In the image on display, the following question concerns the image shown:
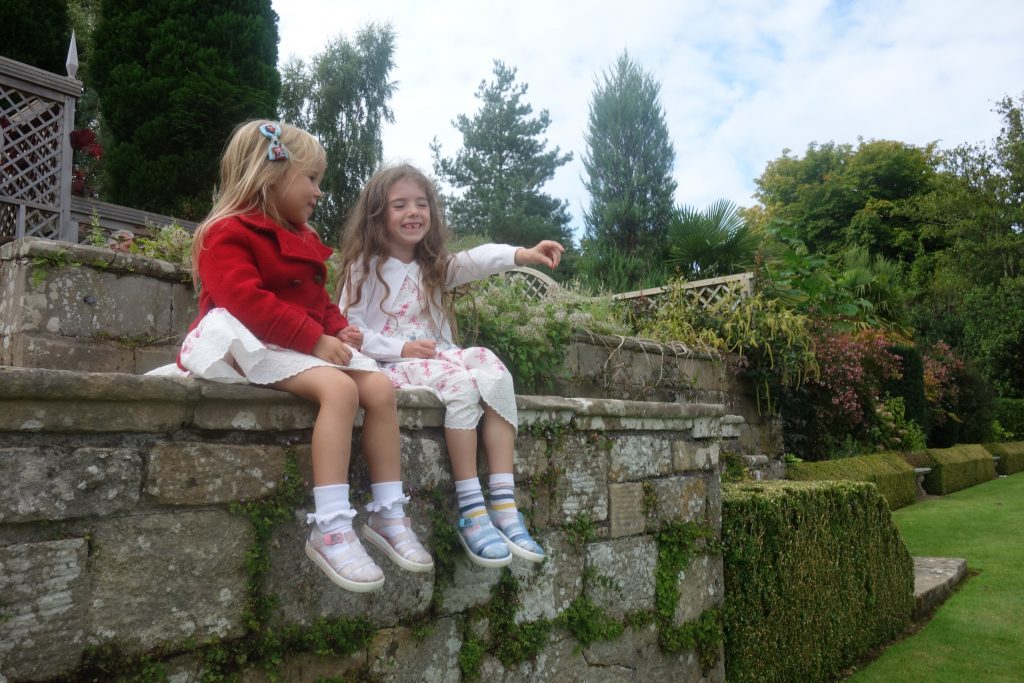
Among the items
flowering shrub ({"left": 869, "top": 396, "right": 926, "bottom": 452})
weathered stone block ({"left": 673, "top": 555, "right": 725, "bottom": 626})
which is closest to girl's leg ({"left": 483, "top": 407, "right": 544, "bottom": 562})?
weathered stone block ({"left": 673, "top": 555, "right": 725, "bottom": 626})

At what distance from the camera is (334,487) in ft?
5.76

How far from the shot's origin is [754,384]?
8.24m

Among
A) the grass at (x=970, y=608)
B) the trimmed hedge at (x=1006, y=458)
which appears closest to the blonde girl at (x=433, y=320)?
the grass at (x=970, y=608)

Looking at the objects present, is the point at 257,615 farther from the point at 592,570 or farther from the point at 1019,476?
the point at 1019,476

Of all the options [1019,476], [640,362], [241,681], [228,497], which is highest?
[640,362]

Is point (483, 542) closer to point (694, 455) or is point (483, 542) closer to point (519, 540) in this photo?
point (519, 540)

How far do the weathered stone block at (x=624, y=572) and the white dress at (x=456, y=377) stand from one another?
75 centimetres

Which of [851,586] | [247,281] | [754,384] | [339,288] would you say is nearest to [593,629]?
[339,288]

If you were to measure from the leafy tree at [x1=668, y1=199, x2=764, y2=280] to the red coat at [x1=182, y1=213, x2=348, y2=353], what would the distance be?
313 inches

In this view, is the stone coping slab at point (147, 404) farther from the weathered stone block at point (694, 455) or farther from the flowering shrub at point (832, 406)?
the flowering shrub at point (832, 406)

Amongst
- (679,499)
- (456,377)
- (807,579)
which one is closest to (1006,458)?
(807,579)

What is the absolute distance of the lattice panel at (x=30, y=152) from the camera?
5.70 metres

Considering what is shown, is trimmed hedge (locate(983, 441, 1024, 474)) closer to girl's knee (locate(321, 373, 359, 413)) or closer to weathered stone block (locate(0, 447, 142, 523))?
girl's knee (locate(321, 373, 359, 413))

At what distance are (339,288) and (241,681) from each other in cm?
133
